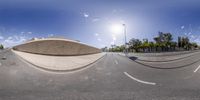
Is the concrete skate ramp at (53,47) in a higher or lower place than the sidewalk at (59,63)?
higher

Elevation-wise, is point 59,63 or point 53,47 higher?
point 53,47

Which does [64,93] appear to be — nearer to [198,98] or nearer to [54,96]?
[54,96]

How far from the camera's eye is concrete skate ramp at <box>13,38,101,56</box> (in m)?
33.0

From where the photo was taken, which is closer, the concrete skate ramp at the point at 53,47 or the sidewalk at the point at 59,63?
the sidewalk at the point at 59,63

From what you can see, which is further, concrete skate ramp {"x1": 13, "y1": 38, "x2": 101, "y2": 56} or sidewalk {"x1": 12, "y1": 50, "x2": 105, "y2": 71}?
concrete skate ramp {"x1": 13, "y1": 38, "x2": 101, "y2": 56}

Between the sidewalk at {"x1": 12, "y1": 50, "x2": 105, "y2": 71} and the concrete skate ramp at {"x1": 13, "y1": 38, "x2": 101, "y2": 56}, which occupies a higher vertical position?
the concrete skate ramp at {"x1": 13, "y1": 38, "x2": 101, "y2": 56}

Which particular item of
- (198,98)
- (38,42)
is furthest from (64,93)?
(38,42)

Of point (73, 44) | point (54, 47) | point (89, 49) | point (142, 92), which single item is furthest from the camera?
point (89, 49)

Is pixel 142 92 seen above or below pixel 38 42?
below

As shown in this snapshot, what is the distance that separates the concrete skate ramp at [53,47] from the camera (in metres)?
33.0

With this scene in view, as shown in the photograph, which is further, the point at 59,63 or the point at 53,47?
the point at 53,47

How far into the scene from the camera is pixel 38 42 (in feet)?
121

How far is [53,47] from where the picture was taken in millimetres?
34031

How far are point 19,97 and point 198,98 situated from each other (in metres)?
5.19
